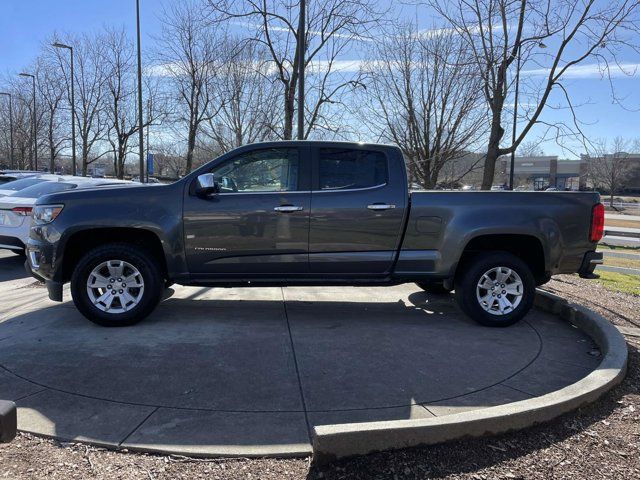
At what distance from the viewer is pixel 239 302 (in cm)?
648

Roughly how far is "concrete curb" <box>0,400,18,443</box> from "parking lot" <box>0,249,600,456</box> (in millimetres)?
343

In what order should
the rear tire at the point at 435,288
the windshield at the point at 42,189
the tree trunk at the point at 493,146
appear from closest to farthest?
1. the rear tire at the point at 435,288
2. the tree trunk at the point at 493,146
3. the windshield at the point at 42,189

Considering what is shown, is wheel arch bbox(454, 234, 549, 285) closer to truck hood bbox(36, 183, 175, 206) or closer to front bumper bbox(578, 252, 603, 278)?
front bumper bbox(578, 252, 603, 278)

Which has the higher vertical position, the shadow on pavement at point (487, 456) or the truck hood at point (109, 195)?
the truck hood at point (109, 195)

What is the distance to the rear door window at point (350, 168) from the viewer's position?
5.51 metres

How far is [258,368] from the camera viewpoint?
4277 millimetres

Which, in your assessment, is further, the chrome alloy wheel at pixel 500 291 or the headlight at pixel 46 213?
the chrome alloy wheel at pixel 500 291

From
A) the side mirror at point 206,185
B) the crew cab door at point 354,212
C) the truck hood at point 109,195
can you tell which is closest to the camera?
the side mirror at point 206,185

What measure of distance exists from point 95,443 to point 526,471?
253 centimetres

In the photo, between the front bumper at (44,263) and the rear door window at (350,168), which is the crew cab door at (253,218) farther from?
the front bumper at (44,263)

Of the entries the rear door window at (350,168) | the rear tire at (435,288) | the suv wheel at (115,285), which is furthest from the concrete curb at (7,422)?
the rear tire at (435,288)

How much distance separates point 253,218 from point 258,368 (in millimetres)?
1668

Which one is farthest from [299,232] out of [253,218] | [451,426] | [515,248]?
[451,426]

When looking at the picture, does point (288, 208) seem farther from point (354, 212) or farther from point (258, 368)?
point (258, 368)
